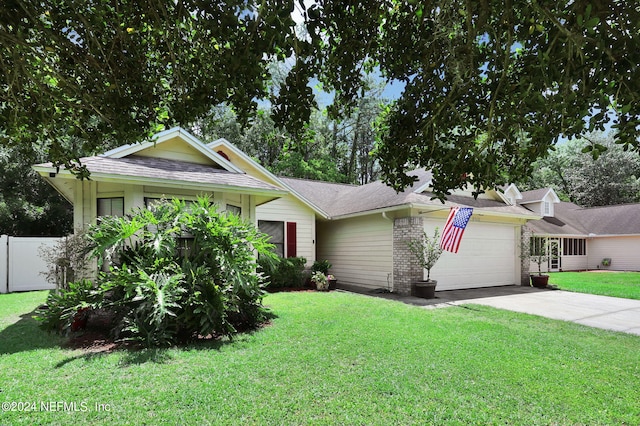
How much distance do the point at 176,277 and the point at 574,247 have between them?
24.7 m

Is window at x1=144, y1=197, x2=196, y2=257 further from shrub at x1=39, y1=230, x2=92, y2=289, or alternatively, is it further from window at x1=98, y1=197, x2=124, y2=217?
shrub at x1=39, y1=230, x2=92, y2=289

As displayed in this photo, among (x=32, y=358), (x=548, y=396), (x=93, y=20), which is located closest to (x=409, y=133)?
(x=548, y=396)

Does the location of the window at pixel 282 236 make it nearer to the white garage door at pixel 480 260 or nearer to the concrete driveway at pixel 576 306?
the white garage door at pixel 480 260

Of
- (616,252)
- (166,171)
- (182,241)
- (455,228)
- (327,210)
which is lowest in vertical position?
(616,252)

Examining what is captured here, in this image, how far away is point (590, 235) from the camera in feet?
73.6

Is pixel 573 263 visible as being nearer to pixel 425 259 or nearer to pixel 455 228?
pixel 425 259

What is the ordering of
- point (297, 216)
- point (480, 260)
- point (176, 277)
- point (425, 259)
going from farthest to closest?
point (297, 216)
point (480, 260)
point (425, 259)
point (176, 277)

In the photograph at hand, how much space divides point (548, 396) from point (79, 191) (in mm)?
Result: 8893

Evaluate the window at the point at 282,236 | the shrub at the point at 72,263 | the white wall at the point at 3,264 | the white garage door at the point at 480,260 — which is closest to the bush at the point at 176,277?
the shrub at the point at 72,263

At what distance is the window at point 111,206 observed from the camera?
807 cm

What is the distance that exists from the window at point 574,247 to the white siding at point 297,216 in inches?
661

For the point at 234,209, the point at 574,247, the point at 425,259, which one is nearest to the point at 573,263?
the point at 574,247

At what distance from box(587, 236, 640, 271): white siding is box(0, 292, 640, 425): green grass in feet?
65.1

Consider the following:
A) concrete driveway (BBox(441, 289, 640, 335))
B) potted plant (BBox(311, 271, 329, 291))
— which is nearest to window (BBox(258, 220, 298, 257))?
potted plant (BBox(311, 271, 329, 291))
